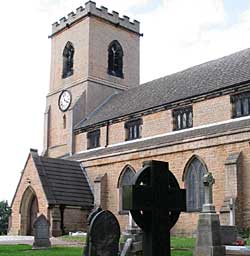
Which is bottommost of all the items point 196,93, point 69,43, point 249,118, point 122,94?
point 249,118

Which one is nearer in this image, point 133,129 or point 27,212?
point 27,212

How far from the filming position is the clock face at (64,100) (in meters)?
42.4

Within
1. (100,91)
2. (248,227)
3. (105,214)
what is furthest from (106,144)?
(105,214)

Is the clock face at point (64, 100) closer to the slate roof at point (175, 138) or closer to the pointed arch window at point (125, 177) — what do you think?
the slate roof at point (175, 138)

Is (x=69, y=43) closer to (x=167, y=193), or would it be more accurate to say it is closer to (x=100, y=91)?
(x=100, y=91)

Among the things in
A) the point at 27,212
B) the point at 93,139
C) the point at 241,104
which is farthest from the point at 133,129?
the point at 27,212

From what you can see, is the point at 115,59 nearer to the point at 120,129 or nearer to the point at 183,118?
the point at 120,129

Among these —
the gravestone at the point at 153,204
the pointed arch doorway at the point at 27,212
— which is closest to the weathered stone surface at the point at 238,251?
the gravestone at the point at 153,204

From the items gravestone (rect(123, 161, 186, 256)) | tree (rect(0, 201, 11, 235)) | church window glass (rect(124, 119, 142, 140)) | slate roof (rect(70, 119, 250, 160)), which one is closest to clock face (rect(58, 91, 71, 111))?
slate roof (rect(70, 119, 250, 160))

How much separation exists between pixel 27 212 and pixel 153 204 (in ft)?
87.9

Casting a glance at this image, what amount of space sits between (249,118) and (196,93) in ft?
14.9

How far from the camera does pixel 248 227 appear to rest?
22719 mm

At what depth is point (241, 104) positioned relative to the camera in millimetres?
26703

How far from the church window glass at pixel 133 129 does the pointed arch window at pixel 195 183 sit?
6.92m
